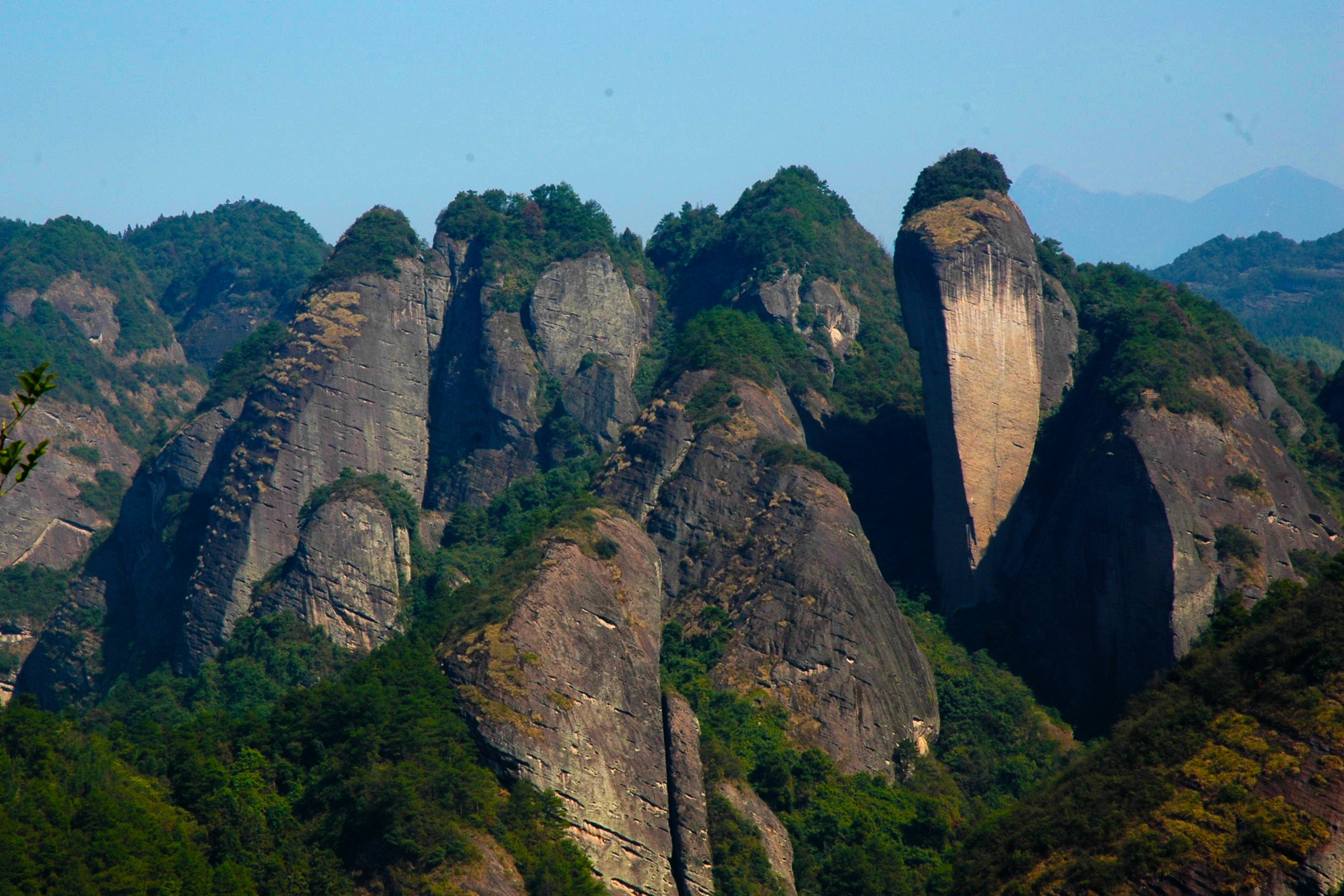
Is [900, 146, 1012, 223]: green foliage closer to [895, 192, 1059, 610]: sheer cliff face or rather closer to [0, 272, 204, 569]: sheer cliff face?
[895, 192, 1059, 610]: sheer cliff face

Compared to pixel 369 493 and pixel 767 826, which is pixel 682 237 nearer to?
pixel 369 493

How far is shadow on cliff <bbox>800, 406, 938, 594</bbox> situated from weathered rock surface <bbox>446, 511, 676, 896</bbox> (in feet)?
69.9

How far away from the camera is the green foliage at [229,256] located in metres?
137

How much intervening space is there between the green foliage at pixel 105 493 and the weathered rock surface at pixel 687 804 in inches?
1900

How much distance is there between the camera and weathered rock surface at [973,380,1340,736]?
230 feet

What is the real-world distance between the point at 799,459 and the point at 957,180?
62.6ft

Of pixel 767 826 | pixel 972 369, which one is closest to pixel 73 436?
pixel 972 369

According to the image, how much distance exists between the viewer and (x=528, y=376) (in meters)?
93.7

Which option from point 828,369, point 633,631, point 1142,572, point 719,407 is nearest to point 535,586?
point 633,631

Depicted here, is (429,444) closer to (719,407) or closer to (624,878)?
(719,407)

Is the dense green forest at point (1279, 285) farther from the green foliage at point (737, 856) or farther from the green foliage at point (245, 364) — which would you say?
the green foliage at point (737, 856)

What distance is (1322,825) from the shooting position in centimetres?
4288

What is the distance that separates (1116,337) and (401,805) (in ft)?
149

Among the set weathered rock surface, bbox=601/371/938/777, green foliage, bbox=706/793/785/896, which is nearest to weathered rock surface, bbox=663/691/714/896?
green foliage, bbox=706/793/785/896
